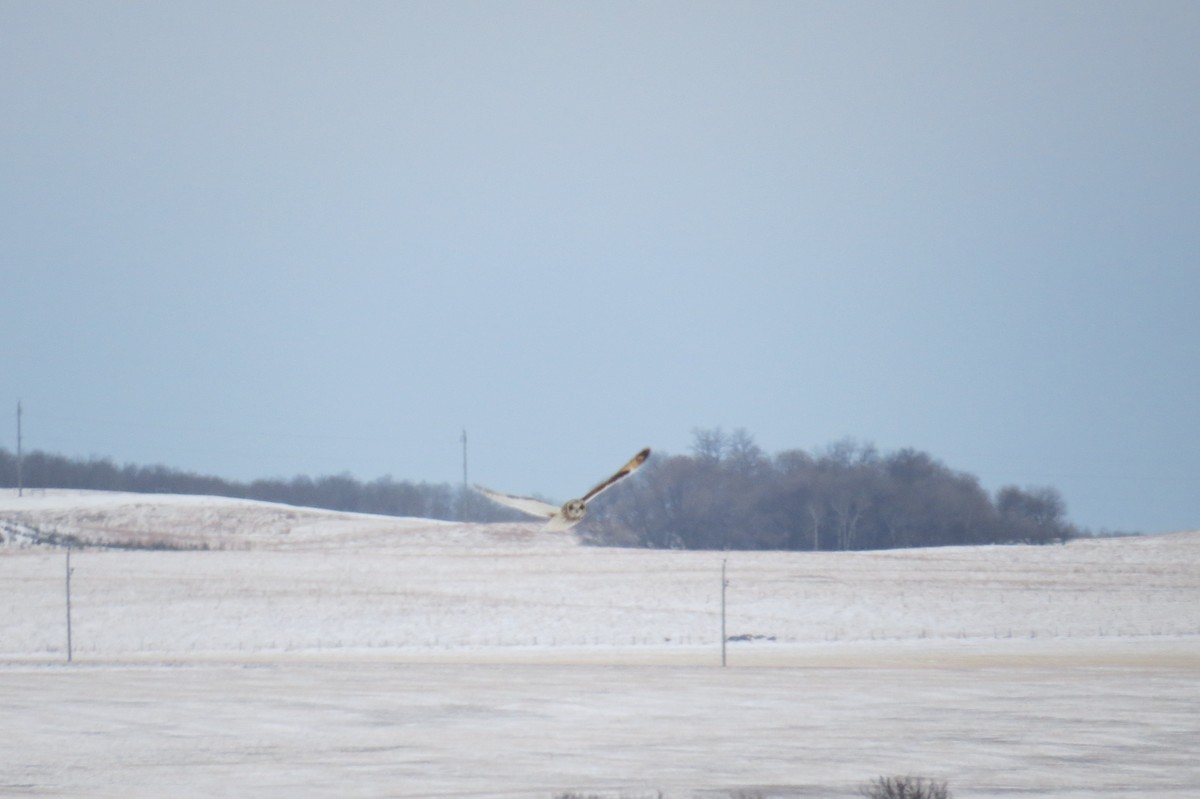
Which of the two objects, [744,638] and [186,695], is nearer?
[186,695]

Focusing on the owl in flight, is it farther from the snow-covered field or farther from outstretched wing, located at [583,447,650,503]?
the snow-covered field

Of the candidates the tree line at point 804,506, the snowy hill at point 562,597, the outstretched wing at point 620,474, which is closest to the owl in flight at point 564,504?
the outstretched wing at point 620,474

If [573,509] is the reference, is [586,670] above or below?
below

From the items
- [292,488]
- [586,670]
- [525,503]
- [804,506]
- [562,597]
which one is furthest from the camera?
[292,488]

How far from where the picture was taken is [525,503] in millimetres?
6484

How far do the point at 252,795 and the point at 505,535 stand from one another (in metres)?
48.0

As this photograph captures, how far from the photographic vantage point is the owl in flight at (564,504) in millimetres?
6480

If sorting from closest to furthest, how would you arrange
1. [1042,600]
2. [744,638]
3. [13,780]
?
[13,780]
[744,638]
[1042,600]

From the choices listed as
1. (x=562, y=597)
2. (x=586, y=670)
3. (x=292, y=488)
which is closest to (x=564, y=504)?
(x=586, y=670)

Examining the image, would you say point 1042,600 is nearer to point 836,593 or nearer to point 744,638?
point 836,593

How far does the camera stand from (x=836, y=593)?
149 feet

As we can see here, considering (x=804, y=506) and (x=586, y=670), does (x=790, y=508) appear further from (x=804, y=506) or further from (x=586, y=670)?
(x=586, y=670)

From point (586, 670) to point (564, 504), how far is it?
23601 millimetres

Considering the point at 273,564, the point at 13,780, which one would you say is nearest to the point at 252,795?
the point at 13,780
